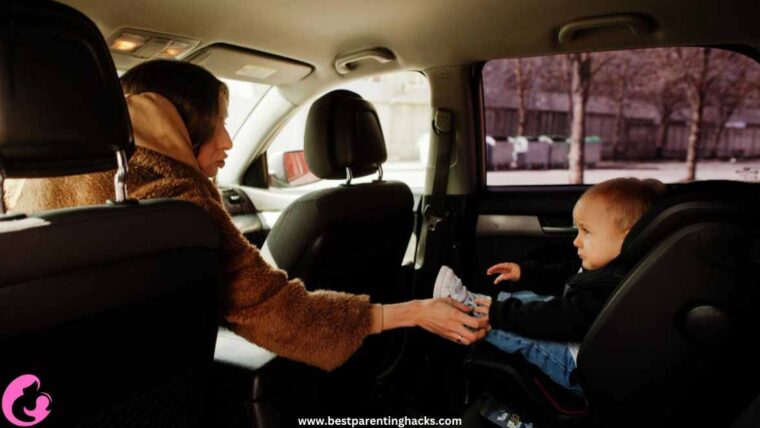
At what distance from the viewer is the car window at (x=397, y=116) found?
11.1 feet

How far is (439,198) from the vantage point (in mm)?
3209

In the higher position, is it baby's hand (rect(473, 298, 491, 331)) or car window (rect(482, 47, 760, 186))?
car window (rect(482, 47, 760, 186))

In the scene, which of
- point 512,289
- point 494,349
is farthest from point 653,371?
point 512,289

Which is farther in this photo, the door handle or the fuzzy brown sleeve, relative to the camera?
the door handle

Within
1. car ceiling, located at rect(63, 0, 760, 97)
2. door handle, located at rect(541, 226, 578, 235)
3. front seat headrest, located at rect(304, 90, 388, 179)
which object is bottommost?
door handle, located at rect(541, 226, 578, 235)

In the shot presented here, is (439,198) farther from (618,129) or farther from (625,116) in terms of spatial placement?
(618,129)

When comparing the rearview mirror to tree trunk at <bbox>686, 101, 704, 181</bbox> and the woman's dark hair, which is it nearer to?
the woman's dark hair

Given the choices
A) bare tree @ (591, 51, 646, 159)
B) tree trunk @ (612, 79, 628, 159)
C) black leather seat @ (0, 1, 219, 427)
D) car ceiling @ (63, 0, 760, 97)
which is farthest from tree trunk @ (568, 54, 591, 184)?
black leather seat @ (0, 1, 219, 427)

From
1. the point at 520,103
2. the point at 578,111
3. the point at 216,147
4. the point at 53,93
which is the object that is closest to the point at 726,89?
the point at 520,103

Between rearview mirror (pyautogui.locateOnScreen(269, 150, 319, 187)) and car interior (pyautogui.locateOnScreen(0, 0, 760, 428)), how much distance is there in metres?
0.02

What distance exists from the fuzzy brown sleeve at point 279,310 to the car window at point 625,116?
1.41 m

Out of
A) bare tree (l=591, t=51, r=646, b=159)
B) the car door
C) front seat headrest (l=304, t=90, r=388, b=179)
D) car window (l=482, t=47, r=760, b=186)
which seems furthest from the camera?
bare tree (l=591, t=51, r=646, b=159)

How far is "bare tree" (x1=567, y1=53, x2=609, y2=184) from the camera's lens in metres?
6.45

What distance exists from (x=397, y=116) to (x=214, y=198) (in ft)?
13.0
